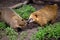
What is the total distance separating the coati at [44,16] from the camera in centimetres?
639

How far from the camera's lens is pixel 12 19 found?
655 cm

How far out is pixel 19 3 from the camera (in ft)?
28.4

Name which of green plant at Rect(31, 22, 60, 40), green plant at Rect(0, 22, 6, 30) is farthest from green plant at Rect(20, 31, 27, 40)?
green plant at Rect(0, 22, 6, 30)

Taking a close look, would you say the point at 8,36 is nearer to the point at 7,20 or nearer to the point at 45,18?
the point at 7,20

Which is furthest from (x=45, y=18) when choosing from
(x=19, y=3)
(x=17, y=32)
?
(x=19, y=3)

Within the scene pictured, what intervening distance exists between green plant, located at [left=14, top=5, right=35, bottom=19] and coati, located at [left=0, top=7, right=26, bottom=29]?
67 centimetres

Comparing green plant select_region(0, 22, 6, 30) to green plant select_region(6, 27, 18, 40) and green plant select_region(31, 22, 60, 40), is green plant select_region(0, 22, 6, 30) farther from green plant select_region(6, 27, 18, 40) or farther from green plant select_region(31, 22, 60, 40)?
green plant select_region(31, 22, 60, 40)

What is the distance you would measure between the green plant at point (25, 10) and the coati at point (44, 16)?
31.8 inches

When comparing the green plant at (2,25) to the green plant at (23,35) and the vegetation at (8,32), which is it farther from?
the green plant at (23,35)

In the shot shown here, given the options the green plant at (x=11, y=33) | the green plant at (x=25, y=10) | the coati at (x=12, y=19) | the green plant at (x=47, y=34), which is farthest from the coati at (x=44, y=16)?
the green plant at (x=25, y=10)

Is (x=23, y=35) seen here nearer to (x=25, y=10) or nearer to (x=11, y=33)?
(x=11, y=33)

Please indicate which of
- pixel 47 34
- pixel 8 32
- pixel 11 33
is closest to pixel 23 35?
pixel 11 33

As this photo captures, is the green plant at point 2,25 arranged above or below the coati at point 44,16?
below

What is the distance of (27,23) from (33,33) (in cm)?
65
